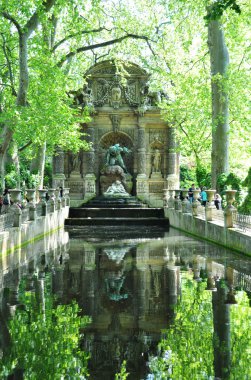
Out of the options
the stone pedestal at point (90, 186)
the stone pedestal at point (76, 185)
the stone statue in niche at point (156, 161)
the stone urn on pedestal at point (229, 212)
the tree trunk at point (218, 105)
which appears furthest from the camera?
the stone statue in niche at point (156, 161)

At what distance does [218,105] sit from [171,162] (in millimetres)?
8176

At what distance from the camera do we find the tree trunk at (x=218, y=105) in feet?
80.7

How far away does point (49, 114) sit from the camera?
66.4 ft

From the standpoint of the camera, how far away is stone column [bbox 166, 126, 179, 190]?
107 feet

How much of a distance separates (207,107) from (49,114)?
13.2m

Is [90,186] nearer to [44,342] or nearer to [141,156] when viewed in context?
[141,156]

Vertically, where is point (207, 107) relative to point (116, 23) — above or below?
below

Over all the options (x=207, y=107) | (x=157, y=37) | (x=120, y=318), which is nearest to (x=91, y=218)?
(x=207, y=107)

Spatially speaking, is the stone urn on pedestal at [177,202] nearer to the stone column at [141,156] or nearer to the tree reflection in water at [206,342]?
the stone column at [141,156]

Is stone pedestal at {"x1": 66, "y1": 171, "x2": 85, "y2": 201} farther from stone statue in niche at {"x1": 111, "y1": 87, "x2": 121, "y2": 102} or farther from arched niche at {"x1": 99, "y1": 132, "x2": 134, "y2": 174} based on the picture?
stone statue in niche at {"x1": 111, "y1": 87, "x2": 121, "y2": 102}

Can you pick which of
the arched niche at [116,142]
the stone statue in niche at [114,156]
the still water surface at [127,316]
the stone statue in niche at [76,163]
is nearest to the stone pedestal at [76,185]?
the stone statue in niche at [76,163]

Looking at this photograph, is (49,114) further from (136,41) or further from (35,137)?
(136,41)

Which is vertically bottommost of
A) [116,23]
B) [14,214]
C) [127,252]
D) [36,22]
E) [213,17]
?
[127,252]

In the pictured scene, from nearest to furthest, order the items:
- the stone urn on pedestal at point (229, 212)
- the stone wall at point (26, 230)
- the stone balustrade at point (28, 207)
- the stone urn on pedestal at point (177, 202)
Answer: the stone wall at point (26, 230), the stone balustrade at point (28, 207), the stone urn on pedestal at point (229, 212), the stone urn on pedestal at point (177, 202)
